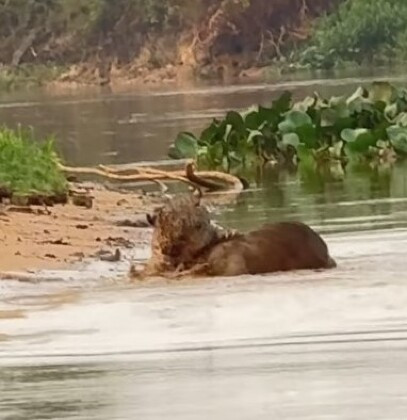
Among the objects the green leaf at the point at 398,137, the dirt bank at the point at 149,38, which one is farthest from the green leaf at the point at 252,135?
the dirt bank at the point at 149,38

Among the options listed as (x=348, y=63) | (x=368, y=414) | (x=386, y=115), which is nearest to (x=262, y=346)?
(x=368, y=414)

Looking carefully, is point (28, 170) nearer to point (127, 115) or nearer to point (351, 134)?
point (351, 134)

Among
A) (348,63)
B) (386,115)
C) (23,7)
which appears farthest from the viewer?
(23,7)

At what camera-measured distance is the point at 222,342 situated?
291 inches

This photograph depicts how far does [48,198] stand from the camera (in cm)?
1491

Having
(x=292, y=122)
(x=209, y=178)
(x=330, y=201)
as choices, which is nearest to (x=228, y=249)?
(x=330, y=201)

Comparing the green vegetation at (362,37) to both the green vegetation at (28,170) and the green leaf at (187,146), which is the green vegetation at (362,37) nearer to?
the green leaf at (187,146)

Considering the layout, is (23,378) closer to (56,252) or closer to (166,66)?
(56,252)

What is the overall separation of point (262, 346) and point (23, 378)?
1025 mm

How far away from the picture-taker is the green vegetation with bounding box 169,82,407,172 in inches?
798

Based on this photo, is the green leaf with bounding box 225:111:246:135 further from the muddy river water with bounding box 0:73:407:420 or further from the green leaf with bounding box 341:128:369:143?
the muddy river water with bounding box 0:73:407:420

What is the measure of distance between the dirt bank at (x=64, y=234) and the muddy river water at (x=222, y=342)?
45cm

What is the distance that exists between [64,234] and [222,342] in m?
5.15

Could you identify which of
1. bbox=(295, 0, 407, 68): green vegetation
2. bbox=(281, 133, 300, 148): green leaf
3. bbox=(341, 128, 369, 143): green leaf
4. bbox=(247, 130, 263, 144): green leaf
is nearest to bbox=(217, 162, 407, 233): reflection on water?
bbox=(341, 128, 369, 143): green leaf
